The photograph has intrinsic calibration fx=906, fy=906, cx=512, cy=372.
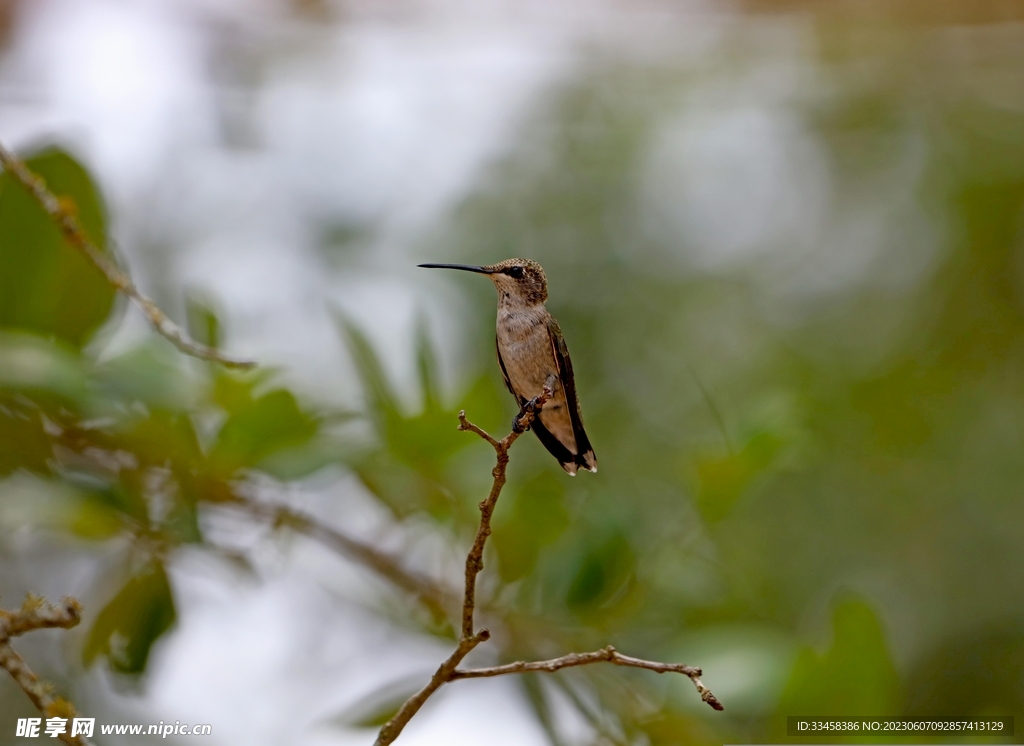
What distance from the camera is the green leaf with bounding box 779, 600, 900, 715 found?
7.97ft

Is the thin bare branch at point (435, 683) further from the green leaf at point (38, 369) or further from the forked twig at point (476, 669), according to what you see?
the green leaf at point (38, 369)

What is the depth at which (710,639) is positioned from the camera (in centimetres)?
274

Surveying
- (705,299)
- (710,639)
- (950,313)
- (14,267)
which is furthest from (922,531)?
(14,267)

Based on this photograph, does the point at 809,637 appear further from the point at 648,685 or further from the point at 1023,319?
the point at 1023,319

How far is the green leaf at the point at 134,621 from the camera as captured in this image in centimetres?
235

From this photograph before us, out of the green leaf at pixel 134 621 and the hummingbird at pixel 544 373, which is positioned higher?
the hummingbird at pixel 544 373

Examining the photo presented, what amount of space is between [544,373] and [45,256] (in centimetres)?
129

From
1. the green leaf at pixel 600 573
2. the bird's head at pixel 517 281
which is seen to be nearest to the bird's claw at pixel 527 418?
the bird's head at pixel 517 281

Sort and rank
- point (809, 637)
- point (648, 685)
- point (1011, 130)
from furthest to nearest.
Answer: point (1011, 130), point (809, 637), point (648, 685)

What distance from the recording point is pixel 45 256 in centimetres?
227

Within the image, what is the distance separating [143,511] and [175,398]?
0.32 metres

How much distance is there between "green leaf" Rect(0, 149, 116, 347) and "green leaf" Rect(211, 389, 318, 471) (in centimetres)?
46

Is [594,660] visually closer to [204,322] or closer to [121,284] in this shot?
[121,284]

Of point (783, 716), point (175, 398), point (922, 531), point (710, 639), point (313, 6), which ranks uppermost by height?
point (313, 6)
